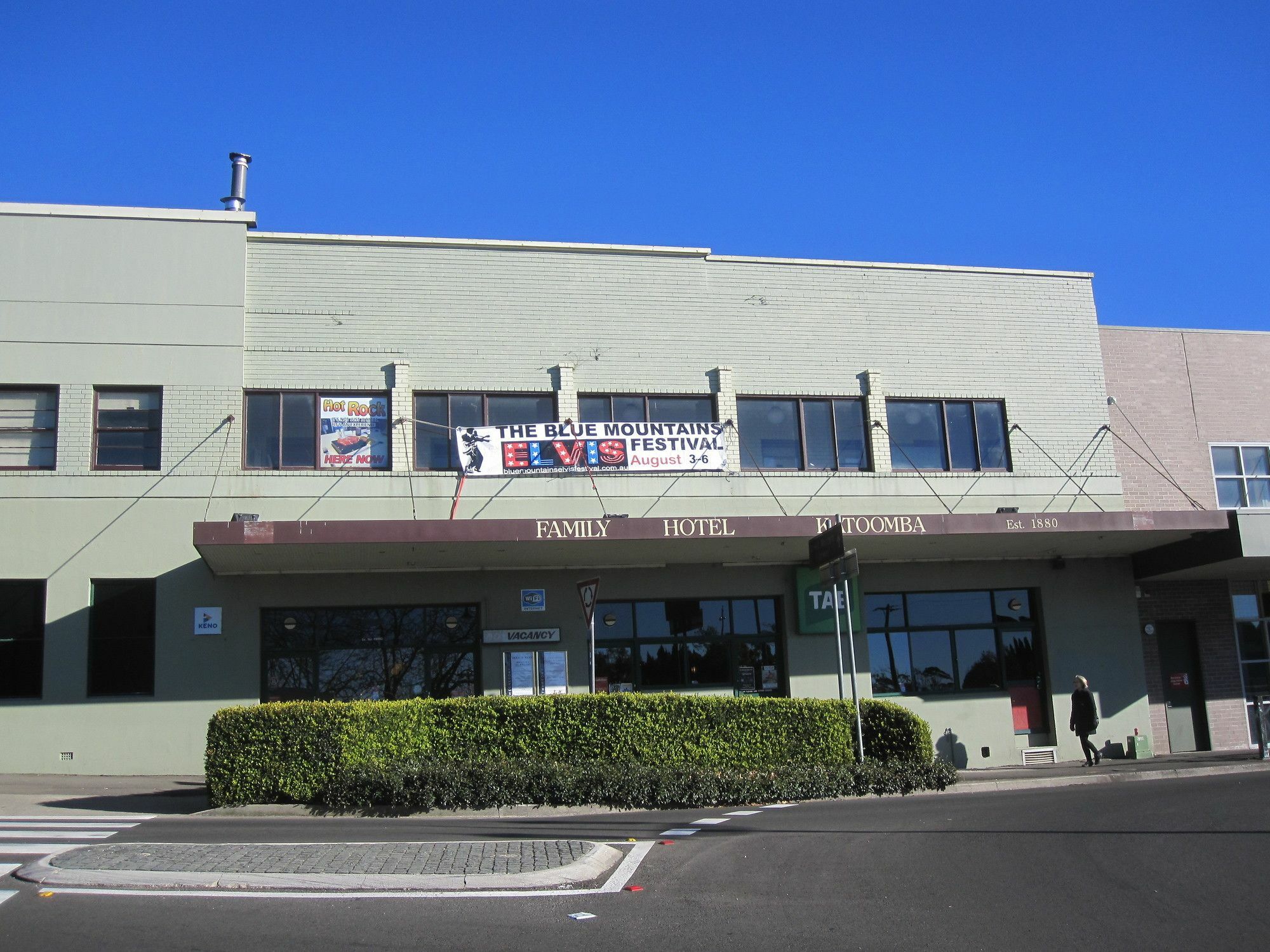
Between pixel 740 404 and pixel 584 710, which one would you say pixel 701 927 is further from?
pixel 740 404

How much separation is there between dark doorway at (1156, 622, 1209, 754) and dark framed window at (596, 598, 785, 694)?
300 inches

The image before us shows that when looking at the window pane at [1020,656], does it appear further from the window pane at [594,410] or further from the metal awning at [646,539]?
the window pane at [594,410]

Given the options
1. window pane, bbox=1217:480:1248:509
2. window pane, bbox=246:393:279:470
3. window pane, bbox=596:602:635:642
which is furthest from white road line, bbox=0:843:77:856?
window pane, bbox=1217:480:1248:509

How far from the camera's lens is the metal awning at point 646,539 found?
1670 centimetres

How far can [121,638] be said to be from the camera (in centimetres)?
1811

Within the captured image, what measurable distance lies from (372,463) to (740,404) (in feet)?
22.0

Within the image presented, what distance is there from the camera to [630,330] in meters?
21.1

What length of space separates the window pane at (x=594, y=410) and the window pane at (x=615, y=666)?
404 centimetres

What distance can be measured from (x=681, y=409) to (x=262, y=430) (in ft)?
24.0

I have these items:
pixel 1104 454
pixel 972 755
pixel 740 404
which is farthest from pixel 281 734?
Answer: pixel 1104 454

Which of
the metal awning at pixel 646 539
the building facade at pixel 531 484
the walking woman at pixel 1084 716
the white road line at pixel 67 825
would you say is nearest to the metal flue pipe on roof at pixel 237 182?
the building facade at pixel 531 484

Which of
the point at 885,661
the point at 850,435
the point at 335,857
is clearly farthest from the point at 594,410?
the point at 335,857

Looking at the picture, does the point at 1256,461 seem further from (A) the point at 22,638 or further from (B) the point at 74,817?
(A) the point at 22,638

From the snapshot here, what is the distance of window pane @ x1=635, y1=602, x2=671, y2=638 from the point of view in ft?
66.0
